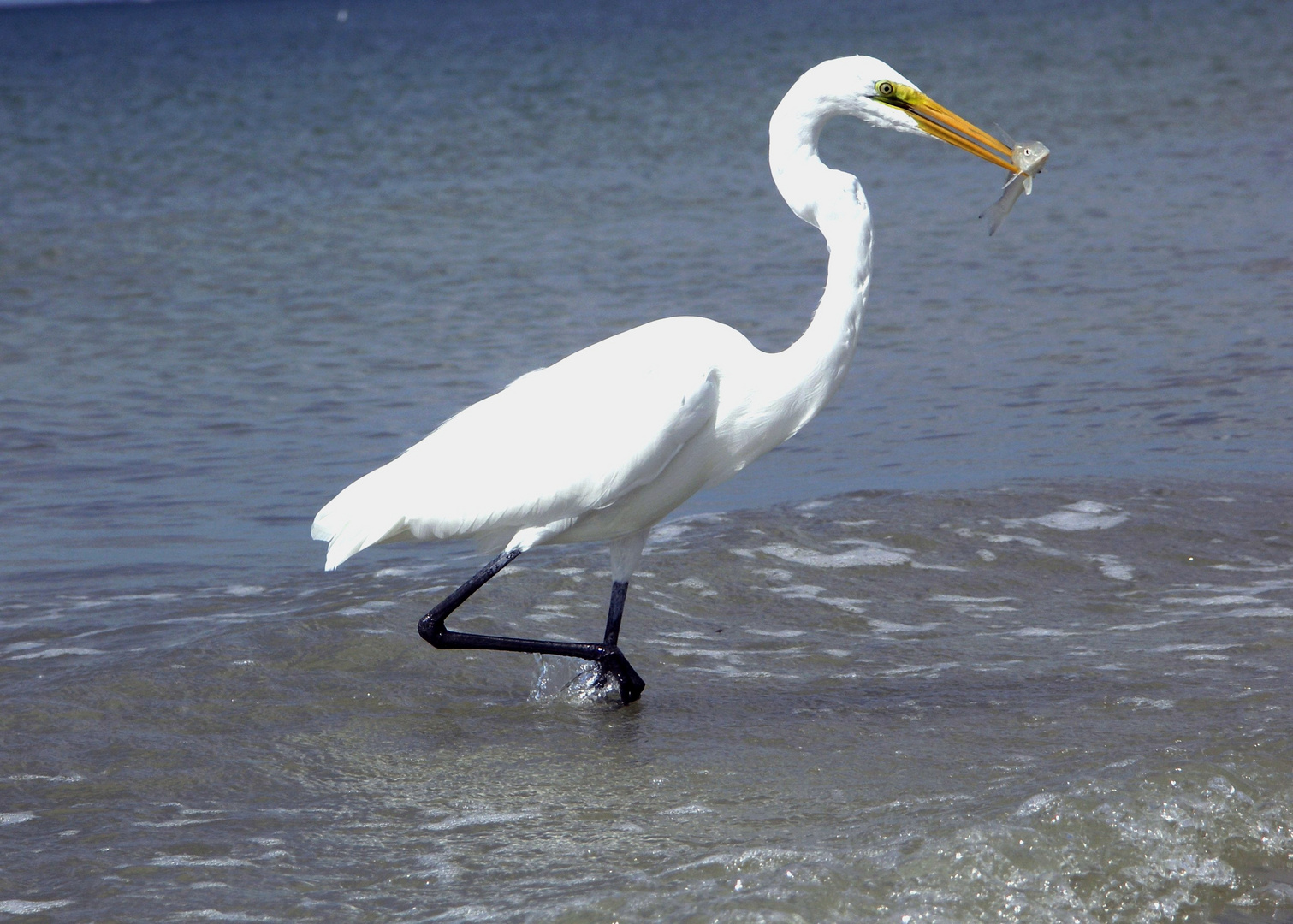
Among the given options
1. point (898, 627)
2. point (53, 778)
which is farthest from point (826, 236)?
point (53, 778)

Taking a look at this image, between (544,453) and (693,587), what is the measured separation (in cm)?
159

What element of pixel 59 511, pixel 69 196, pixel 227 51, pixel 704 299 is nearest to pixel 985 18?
pixel 227 51

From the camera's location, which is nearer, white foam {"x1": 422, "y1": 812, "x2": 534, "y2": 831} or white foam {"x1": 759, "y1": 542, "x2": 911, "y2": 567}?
white foam {"x1": 422, "y1": 812, "x2": 534, "y2": 831}

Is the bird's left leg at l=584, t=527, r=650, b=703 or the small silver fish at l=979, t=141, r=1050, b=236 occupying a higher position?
the small silver fish at l=979, t=141, r=1050, b=236

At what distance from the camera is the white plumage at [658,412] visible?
14.3ft

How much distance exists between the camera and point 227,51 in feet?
200

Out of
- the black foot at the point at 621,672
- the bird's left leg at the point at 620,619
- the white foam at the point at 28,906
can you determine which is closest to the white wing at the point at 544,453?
the bird's left leg at the point at 620,619

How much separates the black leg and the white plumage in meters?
0.22

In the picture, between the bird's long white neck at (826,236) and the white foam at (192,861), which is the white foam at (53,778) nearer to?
the white foam at (192,861)

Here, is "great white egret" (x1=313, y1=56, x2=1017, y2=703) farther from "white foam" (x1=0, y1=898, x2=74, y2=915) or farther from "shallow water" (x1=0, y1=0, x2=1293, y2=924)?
"white foam" (x1=0, y1=898, x2=74, y2=915)

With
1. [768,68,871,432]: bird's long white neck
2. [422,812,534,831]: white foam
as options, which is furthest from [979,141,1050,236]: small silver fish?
[422,812,534,831]: white foam

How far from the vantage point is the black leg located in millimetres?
4691

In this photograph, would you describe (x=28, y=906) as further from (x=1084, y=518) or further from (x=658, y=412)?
(x=1084, y=518)

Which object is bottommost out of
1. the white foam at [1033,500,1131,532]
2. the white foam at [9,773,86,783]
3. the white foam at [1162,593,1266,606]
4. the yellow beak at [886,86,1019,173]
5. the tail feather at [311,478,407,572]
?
the white foam at [1162,593,1266,606]
